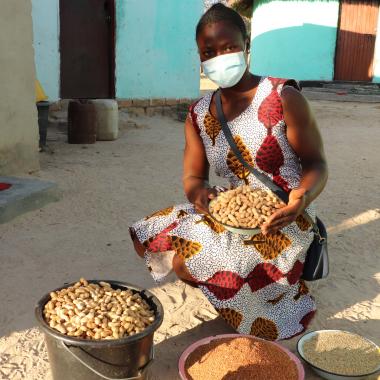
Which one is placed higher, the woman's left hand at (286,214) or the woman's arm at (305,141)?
the woman's arm at (305,141)

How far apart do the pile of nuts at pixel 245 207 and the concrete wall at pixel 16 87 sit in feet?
10.0

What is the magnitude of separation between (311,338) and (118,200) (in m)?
2.65

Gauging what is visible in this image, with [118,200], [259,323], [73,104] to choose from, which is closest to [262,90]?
[259,323]

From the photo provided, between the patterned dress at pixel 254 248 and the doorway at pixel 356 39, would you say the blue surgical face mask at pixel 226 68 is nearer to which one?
the patterned dress at pixel 254 248

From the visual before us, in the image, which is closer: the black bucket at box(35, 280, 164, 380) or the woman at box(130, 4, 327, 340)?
the black bucket at box(35, 280, 164, 380)

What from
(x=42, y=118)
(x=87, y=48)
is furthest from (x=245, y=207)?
(x=87, y=48)

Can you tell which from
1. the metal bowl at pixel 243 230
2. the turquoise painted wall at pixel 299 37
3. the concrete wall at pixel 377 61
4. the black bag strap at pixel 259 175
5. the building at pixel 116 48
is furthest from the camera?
the concrete wall at pixel 377 61

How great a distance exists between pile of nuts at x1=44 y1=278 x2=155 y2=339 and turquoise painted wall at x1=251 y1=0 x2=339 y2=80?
15562mm

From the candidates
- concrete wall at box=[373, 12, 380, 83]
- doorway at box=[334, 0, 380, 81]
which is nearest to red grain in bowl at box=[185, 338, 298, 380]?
doorway at box=[334, 0, 380, 81]

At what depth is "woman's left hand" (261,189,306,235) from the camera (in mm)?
2127

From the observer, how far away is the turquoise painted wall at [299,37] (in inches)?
632

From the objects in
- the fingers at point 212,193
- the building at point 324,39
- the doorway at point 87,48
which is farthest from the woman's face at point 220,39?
the building at point 324,39

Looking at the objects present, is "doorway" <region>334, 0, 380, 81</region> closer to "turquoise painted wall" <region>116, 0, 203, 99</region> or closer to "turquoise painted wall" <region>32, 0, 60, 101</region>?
"turquoise painted wall" <region>116, 0, 203, 99</region>

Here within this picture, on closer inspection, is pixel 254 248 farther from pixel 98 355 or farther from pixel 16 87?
pixel 16 87
